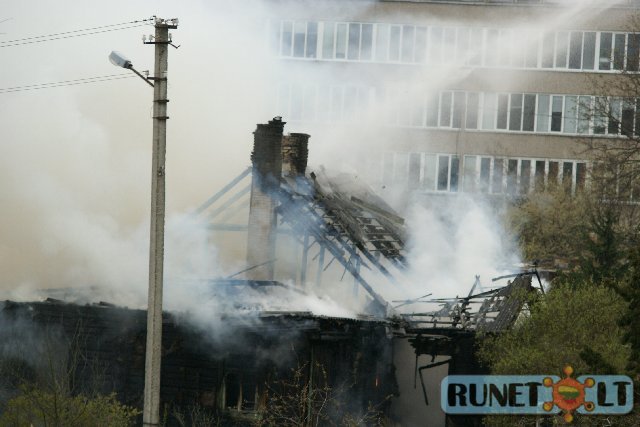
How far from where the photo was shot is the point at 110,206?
2803 centimetres

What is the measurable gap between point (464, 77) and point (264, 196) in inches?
893

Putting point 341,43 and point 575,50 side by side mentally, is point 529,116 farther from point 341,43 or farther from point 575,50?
point 341,43

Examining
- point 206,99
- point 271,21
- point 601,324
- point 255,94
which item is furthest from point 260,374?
point 271,21

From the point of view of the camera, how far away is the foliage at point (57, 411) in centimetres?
1805

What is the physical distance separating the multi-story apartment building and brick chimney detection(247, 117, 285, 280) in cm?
1968

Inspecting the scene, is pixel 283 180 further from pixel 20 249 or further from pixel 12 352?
pixel 12 352

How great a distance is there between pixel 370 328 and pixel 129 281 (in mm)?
4768

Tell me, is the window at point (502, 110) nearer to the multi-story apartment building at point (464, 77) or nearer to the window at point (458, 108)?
the multi-story apartment building at point (464, 77)

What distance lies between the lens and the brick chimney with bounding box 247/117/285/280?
27.5 metres

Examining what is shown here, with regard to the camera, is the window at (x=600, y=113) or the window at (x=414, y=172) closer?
the window at (x=600, y=113)

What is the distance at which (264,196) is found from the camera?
27.6 metres

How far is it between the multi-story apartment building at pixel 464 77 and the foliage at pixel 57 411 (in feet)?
95.8

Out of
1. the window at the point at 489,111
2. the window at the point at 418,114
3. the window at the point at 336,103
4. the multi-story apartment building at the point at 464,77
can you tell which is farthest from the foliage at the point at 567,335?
the window at the point at 489,111

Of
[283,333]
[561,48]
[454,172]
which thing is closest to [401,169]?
[454,172]
